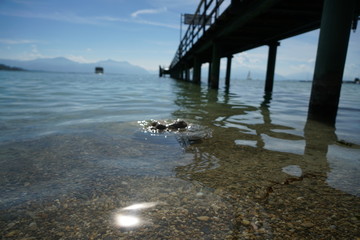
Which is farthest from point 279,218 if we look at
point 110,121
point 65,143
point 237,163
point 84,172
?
point 110,121

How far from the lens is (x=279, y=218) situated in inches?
58.4

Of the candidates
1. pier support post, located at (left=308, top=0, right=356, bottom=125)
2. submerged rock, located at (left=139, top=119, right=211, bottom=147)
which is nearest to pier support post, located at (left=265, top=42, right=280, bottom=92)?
pier support post, located at (left=308, top=0, right=356, bottom=125)

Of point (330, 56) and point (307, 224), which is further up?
point (330, 56)

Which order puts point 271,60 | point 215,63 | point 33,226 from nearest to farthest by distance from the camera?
point 33,226
point 271,60
point 215,63

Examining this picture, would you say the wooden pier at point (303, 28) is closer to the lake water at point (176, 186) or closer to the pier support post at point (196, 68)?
the lake water at point (176, 186)

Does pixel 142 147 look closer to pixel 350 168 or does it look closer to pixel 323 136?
pixel 350 168

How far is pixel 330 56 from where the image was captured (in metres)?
4.65

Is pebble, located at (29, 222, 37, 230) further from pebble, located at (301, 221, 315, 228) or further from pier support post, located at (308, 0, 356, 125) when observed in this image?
pier support post, located at (308, 0, 356, 125)

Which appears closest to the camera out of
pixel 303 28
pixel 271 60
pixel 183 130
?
pixel 183 130

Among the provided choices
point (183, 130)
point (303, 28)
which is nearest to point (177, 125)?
point (183, 130)

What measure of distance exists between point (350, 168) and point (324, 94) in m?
3.09

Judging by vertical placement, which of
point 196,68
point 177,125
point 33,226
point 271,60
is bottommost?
point 33,226

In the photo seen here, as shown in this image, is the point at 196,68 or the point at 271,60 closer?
the point at 271,60

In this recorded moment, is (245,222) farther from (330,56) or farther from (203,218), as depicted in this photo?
(330,56)
